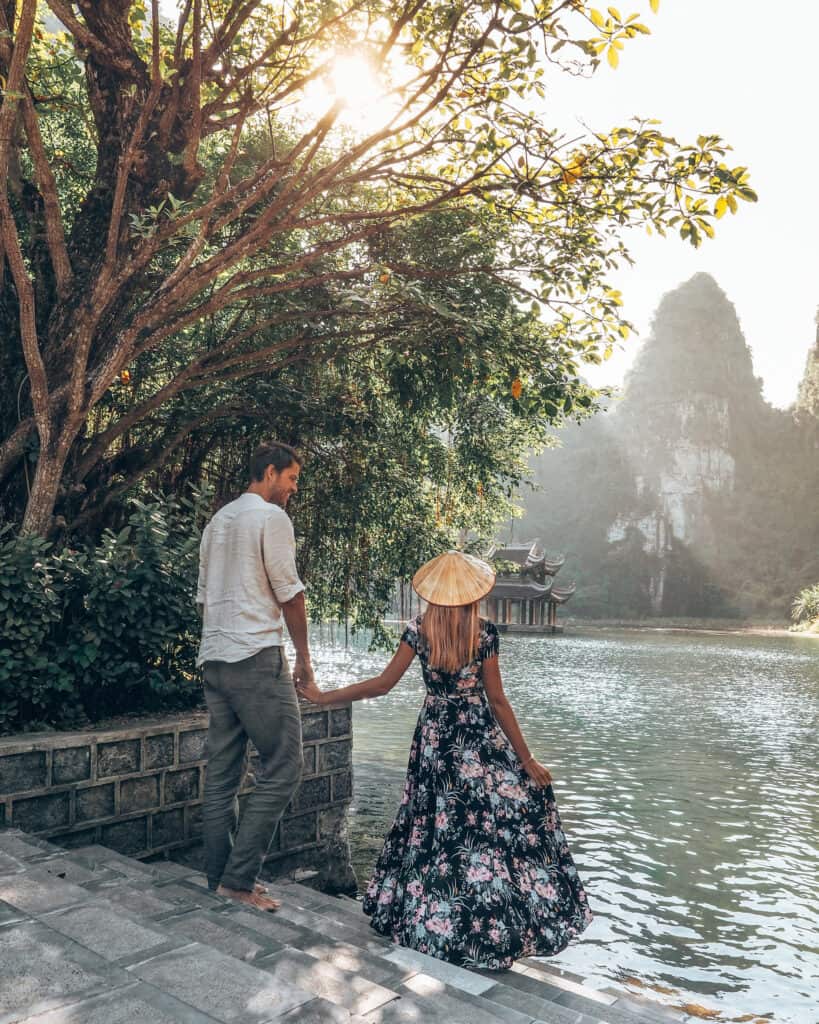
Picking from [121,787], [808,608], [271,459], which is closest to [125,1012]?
[271,459]

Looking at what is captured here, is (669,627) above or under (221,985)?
above

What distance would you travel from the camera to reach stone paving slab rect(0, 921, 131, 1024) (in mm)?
1854

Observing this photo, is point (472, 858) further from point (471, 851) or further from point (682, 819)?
point (682, 819)

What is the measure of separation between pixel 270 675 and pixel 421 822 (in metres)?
0.78

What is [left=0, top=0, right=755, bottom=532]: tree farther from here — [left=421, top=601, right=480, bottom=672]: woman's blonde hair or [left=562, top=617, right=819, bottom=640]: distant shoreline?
[left=562, top=617, right=819, bottom=640]: distant shoreline

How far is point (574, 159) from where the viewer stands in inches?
248

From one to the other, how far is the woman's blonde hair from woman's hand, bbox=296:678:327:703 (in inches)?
19.8

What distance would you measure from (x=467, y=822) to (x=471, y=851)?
0.32 feet

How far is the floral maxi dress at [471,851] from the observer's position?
10.3 feet

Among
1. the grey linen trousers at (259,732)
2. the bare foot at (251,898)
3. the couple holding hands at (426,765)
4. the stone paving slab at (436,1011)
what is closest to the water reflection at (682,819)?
the couple holding hands at (426,765)

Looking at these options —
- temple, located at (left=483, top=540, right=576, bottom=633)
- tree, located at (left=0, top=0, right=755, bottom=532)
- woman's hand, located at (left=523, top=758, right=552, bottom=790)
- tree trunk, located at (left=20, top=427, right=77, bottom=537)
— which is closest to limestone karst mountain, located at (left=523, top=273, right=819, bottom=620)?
temple, located at (left=483, top=540, right=576, bottom=633)

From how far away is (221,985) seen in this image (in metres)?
2.00

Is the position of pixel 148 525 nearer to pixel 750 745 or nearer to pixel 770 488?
pixel 750 745

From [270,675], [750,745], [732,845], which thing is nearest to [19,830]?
[270,675]
